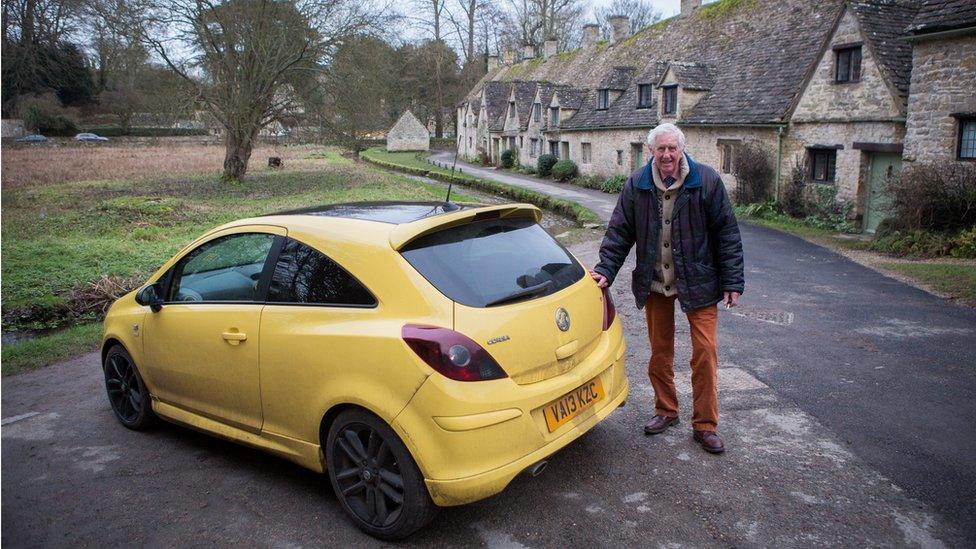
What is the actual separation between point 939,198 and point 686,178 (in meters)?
12.0

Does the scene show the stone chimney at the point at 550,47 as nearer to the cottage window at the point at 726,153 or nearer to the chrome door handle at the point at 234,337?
the cottage window at the point at 726,153

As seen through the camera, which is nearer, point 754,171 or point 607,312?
point 607,312

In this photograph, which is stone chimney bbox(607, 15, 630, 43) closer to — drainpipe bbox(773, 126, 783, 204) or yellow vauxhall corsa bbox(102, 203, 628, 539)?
drainpipe bbox(773, 126, 783, 204)

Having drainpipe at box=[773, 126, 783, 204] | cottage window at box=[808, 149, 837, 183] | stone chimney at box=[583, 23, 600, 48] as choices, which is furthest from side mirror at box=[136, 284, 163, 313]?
stone chimney at box=[583, 23, 600, 48]

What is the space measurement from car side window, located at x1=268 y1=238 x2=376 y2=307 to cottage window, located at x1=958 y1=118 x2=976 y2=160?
1585 cm

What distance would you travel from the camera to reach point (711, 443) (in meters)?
4.42

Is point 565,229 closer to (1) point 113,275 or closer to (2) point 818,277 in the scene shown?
(2) point 818,277

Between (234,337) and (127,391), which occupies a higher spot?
(234,337)

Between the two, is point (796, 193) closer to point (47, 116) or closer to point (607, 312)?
point (607, 312)

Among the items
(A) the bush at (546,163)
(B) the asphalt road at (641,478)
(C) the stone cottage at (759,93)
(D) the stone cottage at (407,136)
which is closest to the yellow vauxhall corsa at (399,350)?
(B) the asphalt road at (641,478)

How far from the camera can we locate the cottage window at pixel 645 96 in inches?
1219

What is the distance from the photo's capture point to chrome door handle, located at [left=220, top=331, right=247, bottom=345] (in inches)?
164

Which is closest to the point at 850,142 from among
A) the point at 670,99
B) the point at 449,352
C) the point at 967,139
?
the point at 967,139

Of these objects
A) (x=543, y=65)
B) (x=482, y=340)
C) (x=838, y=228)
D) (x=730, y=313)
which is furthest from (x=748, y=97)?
(x=543, y=65)
